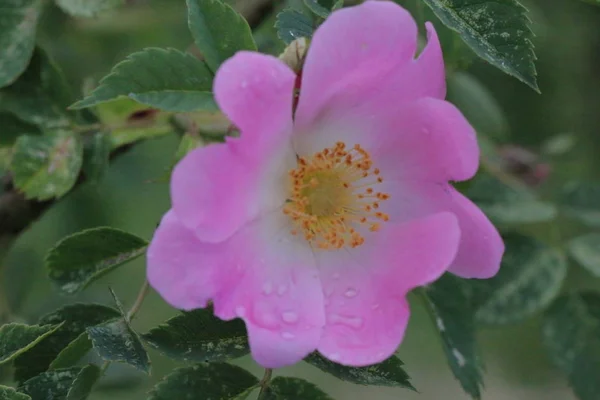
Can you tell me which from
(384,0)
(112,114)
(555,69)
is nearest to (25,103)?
(112,114)

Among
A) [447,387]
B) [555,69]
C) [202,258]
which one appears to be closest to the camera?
[202,258]

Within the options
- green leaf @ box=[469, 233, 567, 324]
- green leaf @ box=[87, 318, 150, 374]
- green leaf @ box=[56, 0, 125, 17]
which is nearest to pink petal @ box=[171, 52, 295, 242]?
green leaf @ box=[87, 318, 150, 374]

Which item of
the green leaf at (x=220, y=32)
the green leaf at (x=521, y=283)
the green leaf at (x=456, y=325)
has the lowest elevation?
the green leaf at (x=521, y=283)

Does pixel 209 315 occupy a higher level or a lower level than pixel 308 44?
lower

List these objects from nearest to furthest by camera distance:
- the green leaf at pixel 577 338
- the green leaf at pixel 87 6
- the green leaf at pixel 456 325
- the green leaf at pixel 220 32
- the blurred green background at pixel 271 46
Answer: the green leaf at pixel 220 32
the green leaf at pixel 456 325
the green leaf at pixel 87 6
the green leaf at pixel 577 338
the blurred green background at pixel 271 46

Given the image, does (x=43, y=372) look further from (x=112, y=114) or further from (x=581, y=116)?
(x=581, y=116)

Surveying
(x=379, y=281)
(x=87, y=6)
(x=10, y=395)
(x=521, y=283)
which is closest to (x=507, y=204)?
(x=521, y=283)

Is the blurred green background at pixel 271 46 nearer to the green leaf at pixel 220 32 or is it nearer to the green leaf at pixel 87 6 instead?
the green leaf at pixel 87 6

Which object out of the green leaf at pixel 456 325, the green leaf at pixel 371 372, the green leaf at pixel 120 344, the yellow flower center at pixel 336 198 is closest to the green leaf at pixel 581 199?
the green leaf at pixel 456 325
